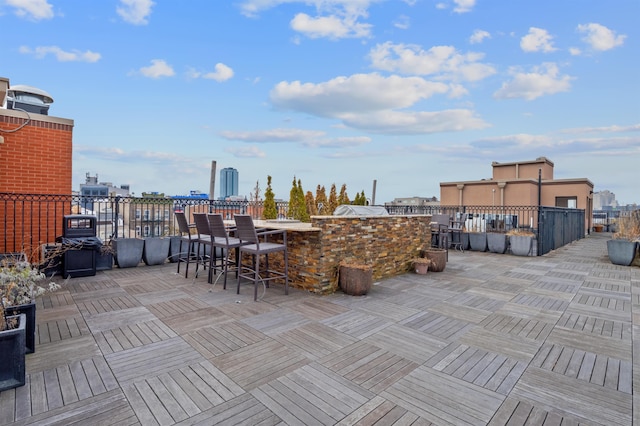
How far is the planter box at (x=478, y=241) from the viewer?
9.85 meters

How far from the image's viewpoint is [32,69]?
29.8 feet

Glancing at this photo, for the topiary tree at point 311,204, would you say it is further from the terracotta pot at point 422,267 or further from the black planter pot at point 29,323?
the black planter pot at point 29,323

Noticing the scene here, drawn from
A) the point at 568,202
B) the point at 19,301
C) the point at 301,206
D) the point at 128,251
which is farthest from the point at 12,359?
the point at 568,202

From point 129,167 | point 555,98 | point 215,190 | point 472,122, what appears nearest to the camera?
point 215,190

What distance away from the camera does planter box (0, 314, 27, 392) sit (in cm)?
217

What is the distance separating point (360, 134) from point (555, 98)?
782 cm

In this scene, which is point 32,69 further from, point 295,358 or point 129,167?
point 295,358

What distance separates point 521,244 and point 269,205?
7.10 meters

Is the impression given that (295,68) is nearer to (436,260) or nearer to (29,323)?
(436,260)

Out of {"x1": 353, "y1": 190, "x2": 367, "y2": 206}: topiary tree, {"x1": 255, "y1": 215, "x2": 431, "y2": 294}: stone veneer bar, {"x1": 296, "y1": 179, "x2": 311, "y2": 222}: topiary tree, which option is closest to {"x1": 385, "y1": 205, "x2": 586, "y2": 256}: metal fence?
{"x1": 353, "y1": 190, "x2": 367, "y2": 206}: topiary tree

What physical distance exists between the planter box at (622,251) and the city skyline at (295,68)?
5.96m

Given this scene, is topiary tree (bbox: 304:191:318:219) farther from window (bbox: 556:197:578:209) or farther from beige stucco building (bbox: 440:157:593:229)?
window (bbox: 556:197:578:209)

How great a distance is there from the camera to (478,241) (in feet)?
32.7

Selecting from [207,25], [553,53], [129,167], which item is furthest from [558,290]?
[129,167]
